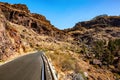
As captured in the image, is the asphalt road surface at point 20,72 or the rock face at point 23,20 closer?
the asphalt road surface at point 20,72

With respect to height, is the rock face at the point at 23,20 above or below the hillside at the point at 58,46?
above

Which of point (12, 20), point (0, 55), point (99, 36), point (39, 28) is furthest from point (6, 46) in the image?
point (99, 36)

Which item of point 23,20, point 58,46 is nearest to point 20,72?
point 58,46

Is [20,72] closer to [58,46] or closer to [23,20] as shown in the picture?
[58,46]

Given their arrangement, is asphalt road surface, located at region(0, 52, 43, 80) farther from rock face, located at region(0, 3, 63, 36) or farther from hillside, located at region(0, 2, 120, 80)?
rock face, located at region(0, 3, 63, 36)

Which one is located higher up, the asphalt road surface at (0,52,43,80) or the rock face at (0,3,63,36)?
the rock face at (0,3,63,36)

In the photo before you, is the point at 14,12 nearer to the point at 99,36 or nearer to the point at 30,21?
the point at 30,21

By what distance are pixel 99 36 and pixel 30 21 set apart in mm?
77292

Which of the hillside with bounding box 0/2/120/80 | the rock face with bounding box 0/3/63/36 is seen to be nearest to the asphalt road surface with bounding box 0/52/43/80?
the hillside with bounding box 0/2/120/80

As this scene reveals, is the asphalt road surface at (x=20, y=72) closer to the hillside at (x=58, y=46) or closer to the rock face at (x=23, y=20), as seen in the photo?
the hillside at (x=58, y=46)

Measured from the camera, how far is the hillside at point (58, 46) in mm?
26820

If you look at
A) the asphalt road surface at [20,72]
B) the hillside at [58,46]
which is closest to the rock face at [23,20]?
the hillside at [58,46]

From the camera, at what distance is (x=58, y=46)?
363 ft

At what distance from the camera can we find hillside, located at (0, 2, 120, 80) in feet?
88.0
